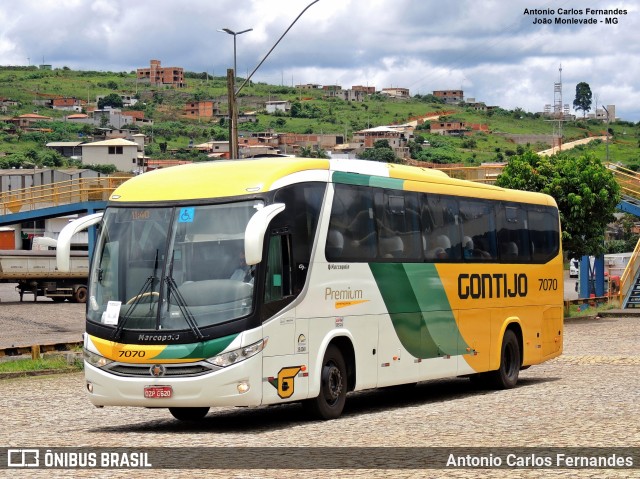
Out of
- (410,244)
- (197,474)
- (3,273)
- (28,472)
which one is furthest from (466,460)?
(3,273)

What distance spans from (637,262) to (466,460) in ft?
143

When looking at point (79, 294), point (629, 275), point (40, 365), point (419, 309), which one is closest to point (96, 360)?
point (419, 309)

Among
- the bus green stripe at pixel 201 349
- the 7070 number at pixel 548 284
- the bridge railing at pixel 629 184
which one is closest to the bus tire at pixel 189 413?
the bus green stripe at pixel 201 349

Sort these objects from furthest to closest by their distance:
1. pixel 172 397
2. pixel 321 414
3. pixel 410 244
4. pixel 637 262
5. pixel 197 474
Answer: pixel 637 262 < pixel 410 244 < pixel 321 414 < pixel 172 397 < pixel 197 474

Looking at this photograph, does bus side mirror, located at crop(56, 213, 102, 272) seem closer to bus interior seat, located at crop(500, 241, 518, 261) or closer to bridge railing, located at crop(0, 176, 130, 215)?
bus interior seat, located at crop(500, 241, 518, 261)

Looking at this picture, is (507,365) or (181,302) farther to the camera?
(507,365)

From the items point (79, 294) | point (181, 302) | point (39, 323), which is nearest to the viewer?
point (181, 302)

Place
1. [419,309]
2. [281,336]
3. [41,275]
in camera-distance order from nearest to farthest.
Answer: [281,336] → [419,309] → [41,275]

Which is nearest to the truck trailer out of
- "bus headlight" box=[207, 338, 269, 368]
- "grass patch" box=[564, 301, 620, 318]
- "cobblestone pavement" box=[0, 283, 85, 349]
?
"cobblestone pavement" box=[0, 283, 85, 349]

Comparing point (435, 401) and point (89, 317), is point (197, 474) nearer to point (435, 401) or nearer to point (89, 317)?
point (89, 317)

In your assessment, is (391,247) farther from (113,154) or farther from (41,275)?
(113,154)

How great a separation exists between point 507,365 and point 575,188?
25526 millimetres

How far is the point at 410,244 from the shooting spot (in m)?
18.8

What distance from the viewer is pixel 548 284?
2392 centimetres
